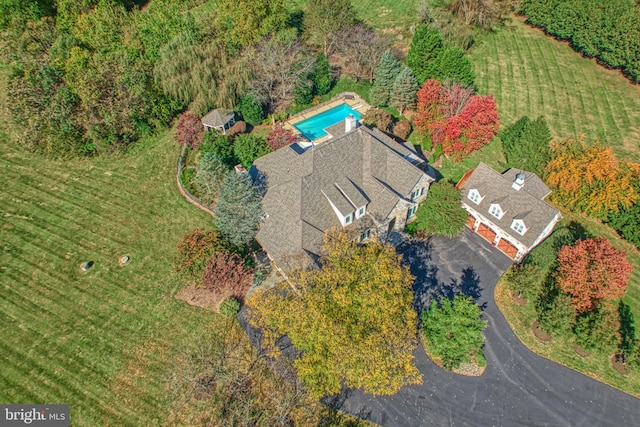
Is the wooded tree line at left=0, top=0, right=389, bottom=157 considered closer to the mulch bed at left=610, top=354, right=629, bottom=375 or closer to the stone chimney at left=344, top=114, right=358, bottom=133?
the stone chimney at left=344, top=114, right=358, bottom=133

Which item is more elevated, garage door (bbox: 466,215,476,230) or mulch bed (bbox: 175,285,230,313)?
garage door (bbox: 466,215,476,230)

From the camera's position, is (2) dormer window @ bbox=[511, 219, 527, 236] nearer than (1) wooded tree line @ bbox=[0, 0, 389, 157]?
Yes

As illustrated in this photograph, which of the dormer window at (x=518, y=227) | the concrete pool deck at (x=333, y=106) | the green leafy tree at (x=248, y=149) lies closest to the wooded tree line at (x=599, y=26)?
the concrete pool deck at (x=333, y=106)

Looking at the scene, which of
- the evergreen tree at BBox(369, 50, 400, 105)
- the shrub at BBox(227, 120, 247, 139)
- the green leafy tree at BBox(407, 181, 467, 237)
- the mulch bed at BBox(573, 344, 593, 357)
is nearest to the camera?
the mulch bed at BBox(573, 344, 593, 357)

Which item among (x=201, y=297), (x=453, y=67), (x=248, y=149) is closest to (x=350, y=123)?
(x=248, y=149)

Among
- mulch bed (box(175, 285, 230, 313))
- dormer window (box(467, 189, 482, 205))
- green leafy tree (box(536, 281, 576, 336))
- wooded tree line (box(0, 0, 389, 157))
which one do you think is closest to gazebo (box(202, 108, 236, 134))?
wooded tree line (box(0, 0, 389, 157))

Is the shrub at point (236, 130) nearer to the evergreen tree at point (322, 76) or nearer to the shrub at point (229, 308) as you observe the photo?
the evergreen tree at point (322, 76)

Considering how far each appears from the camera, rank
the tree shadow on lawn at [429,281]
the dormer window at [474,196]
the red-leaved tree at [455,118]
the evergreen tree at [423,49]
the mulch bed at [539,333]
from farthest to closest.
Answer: the evergreen tree at [423,49], the red-leaved tree at [455,118], the dormer window at [474,196], the tree shadow on lawn at [429,281], the mulch bed at [539,333]

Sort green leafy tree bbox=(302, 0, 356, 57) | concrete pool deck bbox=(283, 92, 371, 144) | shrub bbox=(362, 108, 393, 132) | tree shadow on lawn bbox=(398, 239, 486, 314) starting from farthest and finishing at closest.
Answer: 1. green leafy tree bbox=(302, 0, 356, 57)
2. concrete pool deck bbox=(283, 92, 371, 144)
3. shrub bbox=(362, 108, 393, 132)
4. tree shadow on lawn bbox=(398, 239, 486, 314)
